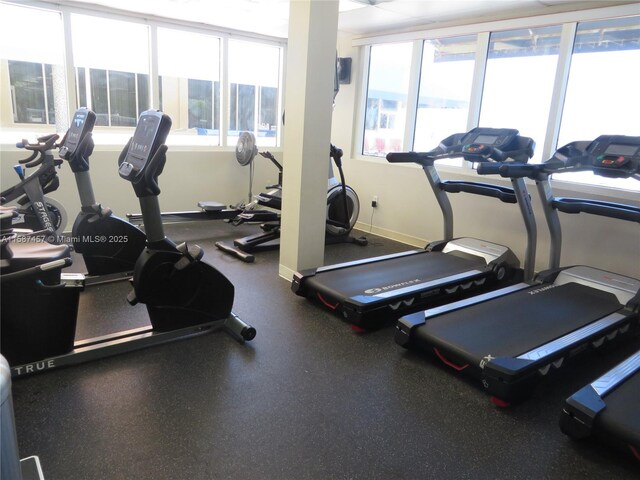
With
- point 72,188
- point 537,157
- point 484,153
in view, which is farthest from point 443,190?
point 72,188

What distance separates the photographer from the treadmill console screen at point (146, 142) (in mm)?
2551

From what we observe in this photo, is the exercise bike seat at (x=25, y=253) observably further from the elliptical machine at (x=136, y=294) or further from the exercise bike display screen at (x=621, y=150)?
the exercise bike display screen at (x=621, y=150)

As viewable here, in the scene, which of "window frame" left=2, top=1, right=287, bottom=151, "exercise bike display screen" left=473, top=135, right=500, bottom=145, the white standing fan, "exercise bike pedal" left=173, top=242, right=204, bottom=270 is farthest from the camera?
the white standing fan

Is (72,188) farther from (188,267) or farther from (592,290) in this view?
(592,290)

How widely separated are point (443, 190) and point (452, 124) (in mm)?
1154

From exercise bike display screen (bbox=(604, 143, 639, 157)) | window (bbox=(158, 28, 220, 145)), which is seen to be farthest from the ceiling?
exercise bike display screen (bbox=(604, 143, 639, 157))

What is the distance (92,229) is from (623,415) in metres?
3.60

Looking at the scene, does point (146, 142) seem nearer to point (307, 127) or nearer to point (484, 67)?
point (307, 127)

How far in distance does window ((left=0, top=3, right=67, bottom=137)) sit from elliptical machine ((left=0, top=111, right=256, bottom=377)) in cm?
304

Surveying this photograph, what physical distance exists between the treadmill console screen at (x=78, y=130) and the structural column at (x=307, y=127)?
60.7 inches

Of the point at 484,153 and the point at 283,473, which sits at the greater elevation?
the point at 484,153

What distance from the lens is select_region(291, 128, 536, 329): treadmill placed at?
3.31 meters

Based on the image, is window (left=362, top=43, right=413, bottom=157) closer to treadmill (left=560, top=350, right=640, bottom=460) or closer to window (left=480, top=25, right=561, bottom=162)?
window (left=480, top=25, right=561, bottom=162)

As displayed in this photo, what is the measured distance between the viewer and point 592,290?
3.45 meters
